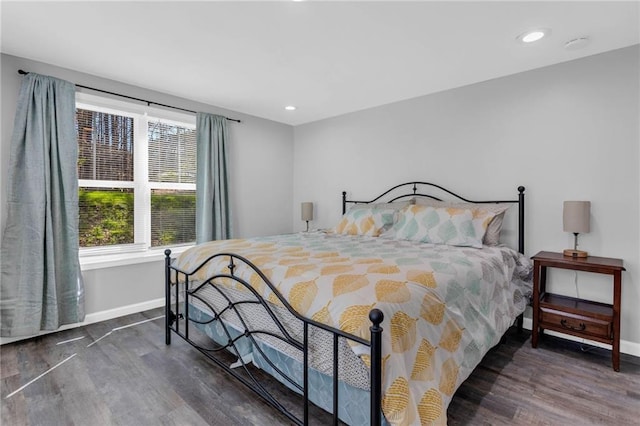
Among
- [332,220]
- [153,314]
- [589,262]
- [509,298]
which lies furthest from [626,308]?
[153,314]

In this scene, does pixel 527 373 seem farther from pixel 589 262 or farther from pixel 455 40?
pixel 455 40

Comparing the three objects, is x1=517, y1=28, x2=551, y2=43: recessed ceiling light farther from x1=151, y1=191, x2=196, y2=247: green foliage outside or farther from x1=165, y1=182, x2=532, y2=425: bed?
x1=151, y1=191, x2=196, y2=247: green foliage outside

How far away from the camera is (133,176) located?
11.5ft

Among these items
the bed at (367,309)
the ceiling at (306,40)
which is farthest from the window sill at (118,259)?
the ceiling at (306,40)

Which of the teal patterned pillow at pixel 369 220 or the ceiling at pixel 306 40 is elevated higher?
the ceiling at pixel 306 40

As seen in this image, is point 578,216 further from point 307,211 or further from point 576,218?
point 307,211

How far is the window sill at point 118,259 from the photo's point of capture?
10.2 feet

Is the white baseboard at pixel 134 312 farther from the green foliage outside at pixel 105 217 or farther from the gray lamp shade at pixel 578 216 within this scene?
the gray lamp shade at pixel 578 216

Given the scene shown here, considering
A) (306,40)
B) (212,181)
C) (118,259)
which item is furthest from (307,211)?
(306,40)

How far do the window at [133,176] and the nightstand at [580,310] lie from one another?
12.2 feet

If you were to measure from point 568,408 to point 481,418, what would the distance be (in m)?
0.56

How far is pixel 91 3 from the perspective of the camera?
1980 mm

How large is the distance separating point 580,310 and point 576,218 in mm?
701

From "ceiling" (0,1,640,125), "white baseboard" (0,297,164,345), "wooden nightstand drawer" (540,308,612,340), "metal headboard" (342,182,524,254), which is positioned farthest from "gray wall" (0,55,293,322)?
"wooden nightstand drawer" (540,308,612,340)
